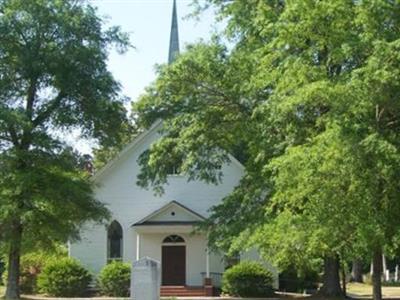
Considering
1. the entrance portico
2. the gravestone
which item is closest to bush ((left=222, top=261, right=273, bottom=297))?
the entrance portico

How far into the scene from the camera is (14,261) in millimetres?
31406

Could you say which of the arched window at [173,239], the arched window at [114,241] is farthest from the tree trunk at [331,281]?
the arched window at [114,241]

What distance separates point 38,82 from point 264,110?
12161mm

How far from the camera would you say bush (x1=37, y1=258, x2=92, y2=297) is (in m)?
36.5

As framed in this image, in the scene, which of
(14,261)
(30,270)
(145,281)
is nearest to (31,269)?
(30,270)

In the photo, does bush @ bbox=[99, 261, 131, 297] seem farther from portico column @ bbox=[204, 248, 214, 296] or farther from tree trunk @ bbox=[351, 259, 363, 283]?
tree trunk @ bbox=[351, 259, 363, 283]

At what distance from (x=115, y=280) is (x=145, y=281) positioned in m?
19.4

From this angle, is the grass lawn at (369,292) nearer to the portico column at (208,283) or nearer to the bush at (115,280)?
the portico column at (208,283)

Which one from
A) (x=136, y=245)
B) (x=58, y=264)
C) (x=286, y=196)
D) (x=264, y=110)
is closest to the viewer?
(x=286, y=196)

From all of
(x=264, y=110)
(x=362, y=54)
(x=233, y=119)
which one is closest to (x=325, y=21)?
(x=362, y=54)

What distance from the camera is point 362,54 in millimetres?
19484

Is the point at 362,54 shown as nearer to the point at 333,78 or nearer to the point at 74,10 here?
the point at 333,78

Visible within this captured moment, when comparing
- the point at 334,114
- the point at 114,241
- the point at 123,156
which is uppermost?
the point at 123,156

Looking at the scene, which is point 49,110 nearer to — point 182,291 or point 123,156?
point 123,156
